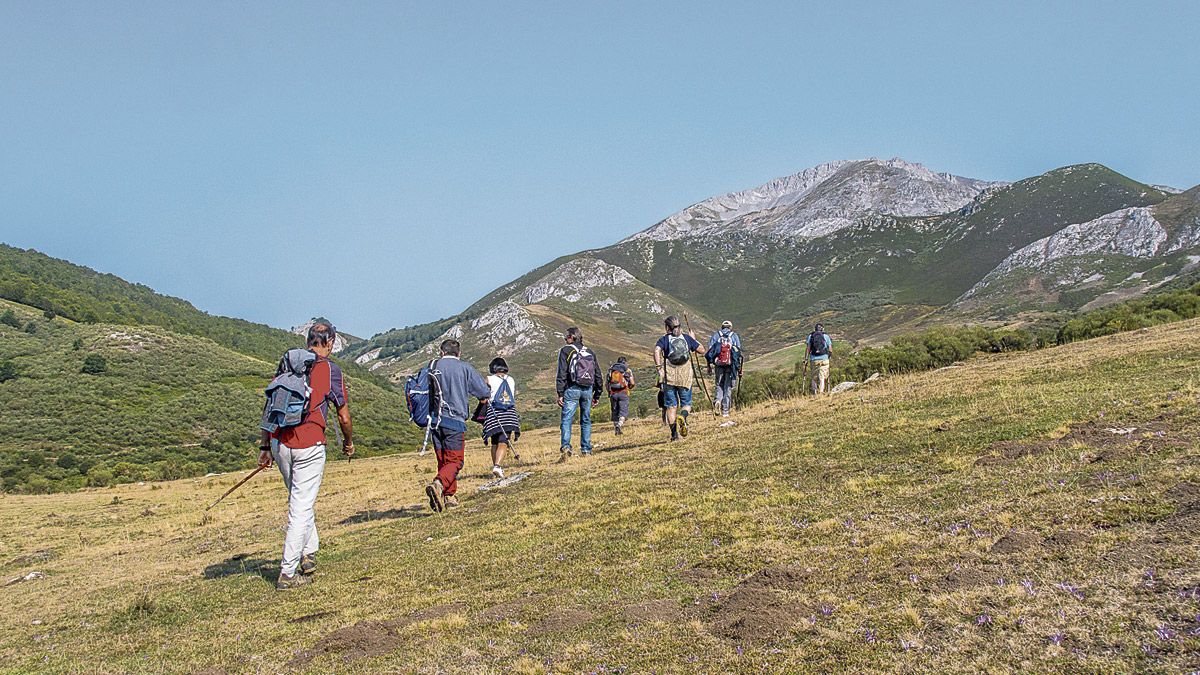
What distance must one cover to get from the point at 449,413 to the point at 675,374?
21.8 feet

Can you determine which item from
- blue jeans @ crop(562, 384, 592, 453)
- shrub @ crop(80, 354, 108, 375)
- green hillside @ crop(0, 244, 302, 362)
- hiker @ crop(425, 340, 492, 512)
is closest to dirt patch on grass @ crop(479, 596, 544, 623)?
hiker @ crop(425, 340, 492, 512)

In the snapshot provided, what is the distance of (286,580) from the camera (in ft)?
31.6

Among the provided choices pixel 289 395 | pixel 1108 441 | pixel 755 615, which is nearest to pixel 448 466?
pixel 289 395

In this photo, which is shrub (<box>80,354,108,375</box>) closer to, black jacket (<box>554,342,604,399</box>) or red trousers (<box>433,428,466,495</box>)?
black jacket (<box>554,342,604,399</box>)

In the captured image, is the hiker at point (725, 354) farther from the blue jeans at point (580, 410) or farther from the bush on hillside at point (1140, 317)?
the bush on hillside at point (1140, 317)

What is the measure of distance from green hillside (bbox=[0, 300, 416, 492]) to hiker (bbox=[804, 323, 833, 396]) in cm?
4225

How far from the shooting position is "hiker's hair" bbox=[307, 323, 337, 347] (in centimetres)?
1015

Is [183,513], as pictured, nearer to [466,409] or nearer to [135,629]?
[466,409]

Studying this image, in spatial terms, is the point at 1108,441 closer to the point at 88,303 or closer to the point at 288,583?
the point at 288,583

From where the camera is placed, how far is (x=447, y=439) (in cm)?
1323

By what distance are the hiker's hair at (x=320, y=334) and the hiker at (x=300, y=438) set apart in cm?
7

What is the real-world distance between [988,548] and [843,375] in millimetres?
39737

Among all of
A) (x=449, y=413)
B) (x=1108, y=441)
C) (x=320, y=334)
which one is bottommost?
(x=1108, y=441)

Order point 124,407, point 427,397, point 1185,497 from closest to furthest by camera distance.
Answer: point 1185,497 → point 427,397 → point 124,407
